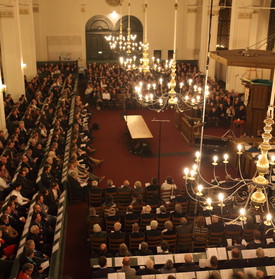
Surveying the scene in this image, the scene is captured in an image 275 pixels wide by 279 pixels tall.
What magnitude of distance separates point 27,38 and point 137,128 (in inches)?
437

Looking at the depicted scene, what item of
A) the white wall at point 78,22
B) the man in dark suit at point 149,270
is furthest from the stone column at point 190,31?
the man in dark suit at point 149,270

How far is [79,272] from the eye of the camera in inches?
321

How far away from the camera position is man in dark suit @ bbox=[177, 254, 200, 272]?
23.3 feet

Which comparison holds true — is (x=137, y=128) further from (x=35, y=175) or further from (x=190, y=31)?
(x=190, y=31)

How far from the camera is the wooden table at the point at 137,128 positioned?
14452 mm

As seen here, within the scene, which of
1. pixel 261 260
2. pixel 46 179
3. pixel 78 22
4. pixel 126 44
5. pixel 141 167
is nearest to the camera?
pixel 261 260

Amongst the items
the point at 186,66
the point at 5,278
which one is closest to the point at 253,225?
the point at 5,278

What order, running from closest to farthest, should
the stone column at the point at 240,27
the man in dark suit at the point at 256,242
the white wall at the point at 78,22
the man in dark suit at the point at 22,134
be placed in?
the man in dark suit at the point at 256,242 → the man in dark suit at the point at 22,134 → the stone column at the point at 240,27 → the white wall at the point at 78,22

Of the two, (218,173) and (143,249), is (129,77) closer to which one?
(218,173)

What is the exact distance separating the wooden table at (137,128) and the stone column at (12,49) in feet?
18.5

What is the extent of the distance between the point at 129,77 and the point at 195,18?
8.19m

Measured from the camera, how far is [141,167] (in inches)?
527

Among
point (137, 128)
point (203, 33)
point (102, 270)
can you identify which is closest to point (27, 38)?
point (203, 33)

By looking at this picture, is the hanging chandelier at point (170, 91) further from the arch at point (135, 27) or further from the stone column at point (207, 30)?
the arch at point (135, 27)
